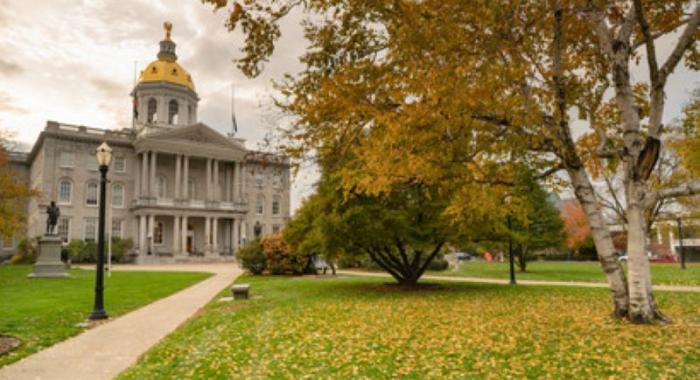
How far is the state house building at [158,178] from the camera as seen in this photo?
57.0 m

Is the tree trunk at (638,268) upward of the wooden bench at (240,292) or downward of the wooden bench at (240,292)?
upward

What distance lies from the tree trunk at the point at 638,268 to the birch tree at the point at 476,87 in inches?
0.8

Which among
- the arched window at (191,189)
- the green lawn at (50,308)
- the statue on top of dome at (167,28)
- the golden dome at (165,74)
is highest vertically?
the statue on top of dome at (167,28)

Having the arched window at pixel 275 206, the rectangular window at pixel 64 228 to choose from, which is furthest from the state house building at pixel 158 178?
the arched window at pixel 275 206

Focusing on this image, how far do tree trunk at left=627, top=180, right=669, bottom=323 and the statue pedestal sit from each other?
27.9m

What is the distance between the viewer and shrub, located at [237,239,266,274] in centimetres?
3231

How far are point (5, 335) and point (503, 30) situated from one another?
37.7 feet

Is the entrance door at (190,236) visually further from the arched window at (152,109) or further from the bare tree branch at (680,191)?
the bare tree branch at (680,191)

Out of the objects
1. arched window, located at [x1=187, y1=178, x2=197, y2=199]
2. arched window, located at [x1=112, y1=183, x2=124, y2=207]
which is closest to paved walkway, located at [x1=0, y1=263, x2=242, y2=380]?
arched window, located at [x1=112, y1=183, x2=124, y2=207]

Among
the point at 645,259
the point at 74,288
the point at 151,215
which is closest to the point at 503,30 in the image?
the point at 645,259

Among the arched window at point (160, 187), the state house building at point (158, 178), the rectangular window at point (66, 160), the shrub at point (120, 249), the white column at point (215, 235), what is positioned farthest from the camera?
the arched window at point (160, 187)

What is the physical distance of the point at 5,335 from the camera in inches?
367

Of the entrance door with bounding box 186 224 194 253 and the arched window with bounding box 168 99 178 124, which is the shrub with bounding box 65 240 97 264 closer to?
the entrance door with bounding box 186 224 194 253

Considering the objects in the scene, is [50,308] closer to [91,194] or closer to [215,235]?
[215,235]
